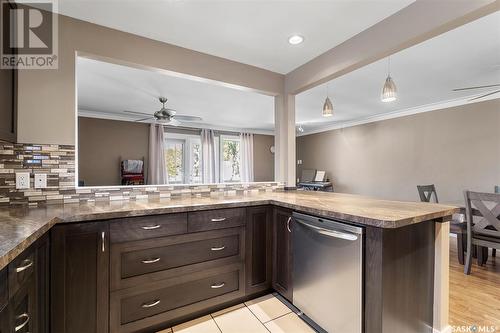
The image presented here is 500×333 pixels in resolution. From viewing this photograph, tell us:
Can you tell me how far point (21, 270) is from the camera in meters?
0.92

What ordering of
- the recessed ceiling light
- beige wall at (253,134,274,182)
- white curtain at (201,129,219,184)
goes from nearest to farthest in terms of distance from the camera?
the recessed ceiling light, white curtain at (201,129,219,184), beige wall at (253,134,274,182)

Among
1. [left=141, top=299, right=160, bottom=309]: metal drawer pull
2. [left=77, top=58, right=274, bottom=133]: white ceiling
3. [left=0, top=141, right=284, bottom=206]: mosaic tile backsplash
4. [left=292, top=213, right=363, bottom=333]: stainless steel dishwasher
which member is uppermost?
[left=77, top=58, right=274, bottom=133]: white ceiling

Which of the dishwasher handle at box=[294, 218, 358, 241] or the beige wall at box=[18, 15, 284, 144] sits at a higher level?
the beige wall at box=[18, 15, 284, 144]

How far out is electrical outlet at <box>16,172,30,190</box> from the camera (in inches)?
63.1

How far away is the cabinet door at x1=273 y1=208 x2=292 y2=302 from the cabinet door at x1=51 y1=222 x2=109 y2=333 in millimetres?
1240

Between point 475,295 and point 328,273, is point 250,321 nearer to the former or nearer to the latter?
point 328,273

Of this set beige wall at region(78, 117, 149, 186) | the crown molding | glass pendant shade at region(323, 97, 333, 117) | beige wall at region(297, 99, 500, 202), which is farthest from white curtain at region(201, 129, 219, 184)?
glass pendant shade at region(323, 97, 333, 117)

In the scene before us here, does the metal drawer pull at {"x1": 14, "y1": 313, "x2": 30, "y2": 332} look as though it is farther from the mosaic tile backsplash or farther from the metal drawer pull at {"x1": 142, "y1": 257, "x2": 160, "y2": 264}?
the mosaic tile backsplash

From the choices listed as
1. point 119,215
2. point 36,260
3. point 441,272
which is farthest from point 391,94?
point 36,260

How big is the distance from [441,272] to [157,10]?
2678mm

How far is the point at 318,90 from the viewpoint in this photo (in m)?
3.63

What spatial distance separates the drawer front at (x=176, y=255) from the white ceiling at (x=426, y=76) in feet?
8.51

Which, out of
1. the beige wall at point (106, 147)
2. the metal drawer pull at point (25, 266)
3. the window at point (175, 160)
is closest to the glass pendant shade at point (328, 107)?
the metal drawer pull at point (25, 266)

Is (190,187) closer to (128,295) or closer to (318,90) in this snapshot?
(128,295)
